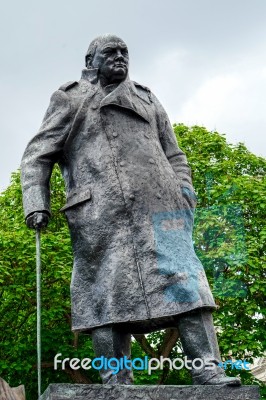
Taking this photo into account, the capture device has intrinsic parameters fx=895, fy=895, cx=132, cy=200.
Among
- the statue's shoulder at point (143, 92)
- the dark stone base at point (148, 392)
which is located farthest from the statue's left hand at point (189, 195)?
the dark stone base at point (148, 392)

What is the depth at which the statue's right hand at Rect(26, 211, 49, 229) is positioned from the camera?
701cm

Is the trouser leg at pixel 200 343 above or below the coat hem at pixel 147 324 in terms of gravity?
below

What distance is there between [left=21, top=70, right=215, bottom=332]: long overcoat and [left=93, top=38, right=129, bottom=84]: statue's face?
0.29 ft

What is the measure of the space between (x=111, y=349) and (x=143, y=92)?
231 centimetres

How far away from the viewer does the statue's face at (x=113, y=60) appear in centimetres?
737

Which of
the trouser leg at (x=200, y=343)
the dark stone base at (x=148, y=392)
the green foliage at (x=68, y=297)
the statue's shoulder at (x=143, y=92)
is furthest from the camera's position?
the green foliage at (x=68, y=297)

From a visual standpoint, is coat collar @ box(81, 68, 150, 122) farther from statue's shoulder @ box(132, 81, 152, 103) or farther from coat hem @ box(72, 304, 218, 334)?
coat hem @ box(72, 304, 218, 334)

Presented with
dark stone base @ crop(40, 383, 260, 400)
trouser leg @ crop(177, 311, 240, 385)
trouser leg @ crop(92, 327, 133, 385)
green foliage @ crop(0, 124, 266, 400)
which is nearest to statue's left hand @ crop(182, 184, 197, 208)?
trouser leg @ crop(177, 311, 240, 385)

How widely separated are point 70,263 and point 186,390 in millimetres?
16026

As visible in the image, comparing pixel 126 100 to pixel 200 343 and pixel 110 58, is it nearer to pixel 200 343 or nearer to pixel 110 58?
pixel 110 58

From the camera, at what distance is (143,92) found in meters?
7.68

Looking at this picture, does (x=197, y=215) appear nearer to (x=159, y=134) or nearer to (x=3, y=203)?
(x=3, y=203)

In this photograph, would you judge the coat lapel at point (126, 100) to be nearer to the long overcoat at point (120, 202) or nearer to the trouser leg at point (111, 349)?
the long overcoat at point (120, 202)

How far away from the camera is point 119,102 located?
287 inches
